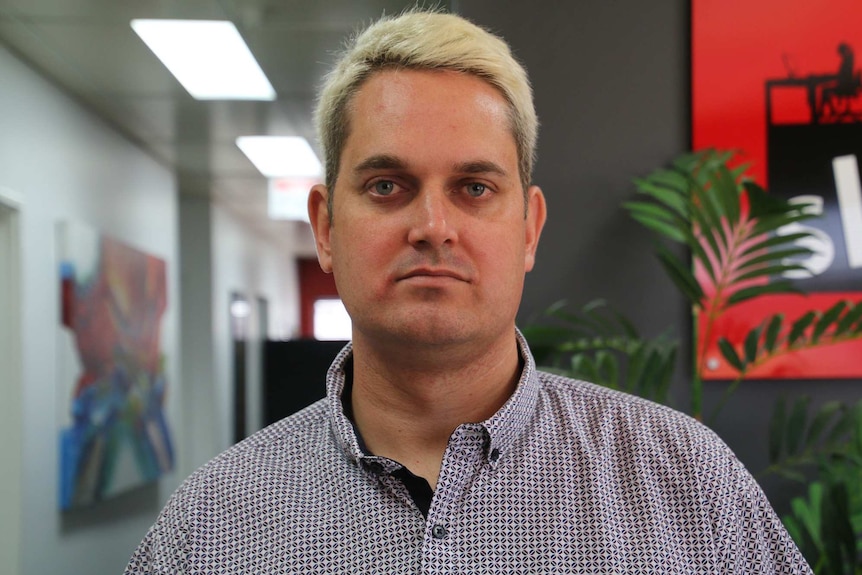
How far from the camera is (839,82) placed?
8.62ft

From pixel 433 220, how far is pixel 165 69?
3.93m

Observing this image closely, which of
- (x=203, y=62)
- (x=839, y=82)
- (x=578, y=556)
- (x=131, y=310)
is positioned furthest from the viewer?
(x=131, y=310)

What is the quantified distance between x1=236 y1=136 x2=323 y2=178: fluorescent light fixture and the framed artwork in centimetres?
382

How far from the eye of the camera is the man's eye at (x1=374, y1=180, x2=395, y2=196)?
1116mm

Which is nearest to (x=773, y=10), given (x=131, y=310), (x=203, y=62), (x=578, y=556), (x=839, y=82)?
(x=839, y=82)

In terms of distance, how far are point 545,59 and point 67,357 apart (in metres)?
3.10

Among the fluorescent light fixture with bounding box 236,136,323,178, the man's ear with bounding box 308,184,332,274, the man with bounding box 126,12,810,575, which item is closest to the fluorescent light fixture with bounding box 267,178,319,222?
the fluorescent light fixture with bounding box 236,136,323,178

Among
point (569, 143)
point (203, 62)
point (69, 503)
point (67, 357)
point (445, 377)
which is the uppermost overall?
point (203, 62)

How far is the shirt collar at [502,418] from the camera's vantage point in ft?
3.61

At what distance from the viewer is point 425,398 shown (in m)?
1.14

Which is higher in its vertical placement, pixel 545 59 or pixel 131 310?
pixel 545 59

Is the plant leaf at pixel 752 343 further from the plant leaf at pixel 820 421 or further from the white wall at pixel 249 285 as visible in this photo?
the white wall at pixel 249 285

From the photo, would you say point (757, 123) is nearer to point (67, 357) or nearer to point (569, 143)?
point (569, 143)

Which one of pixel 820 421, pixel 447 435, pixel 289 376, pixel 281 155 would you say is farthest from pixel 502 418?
pixel 281 155
